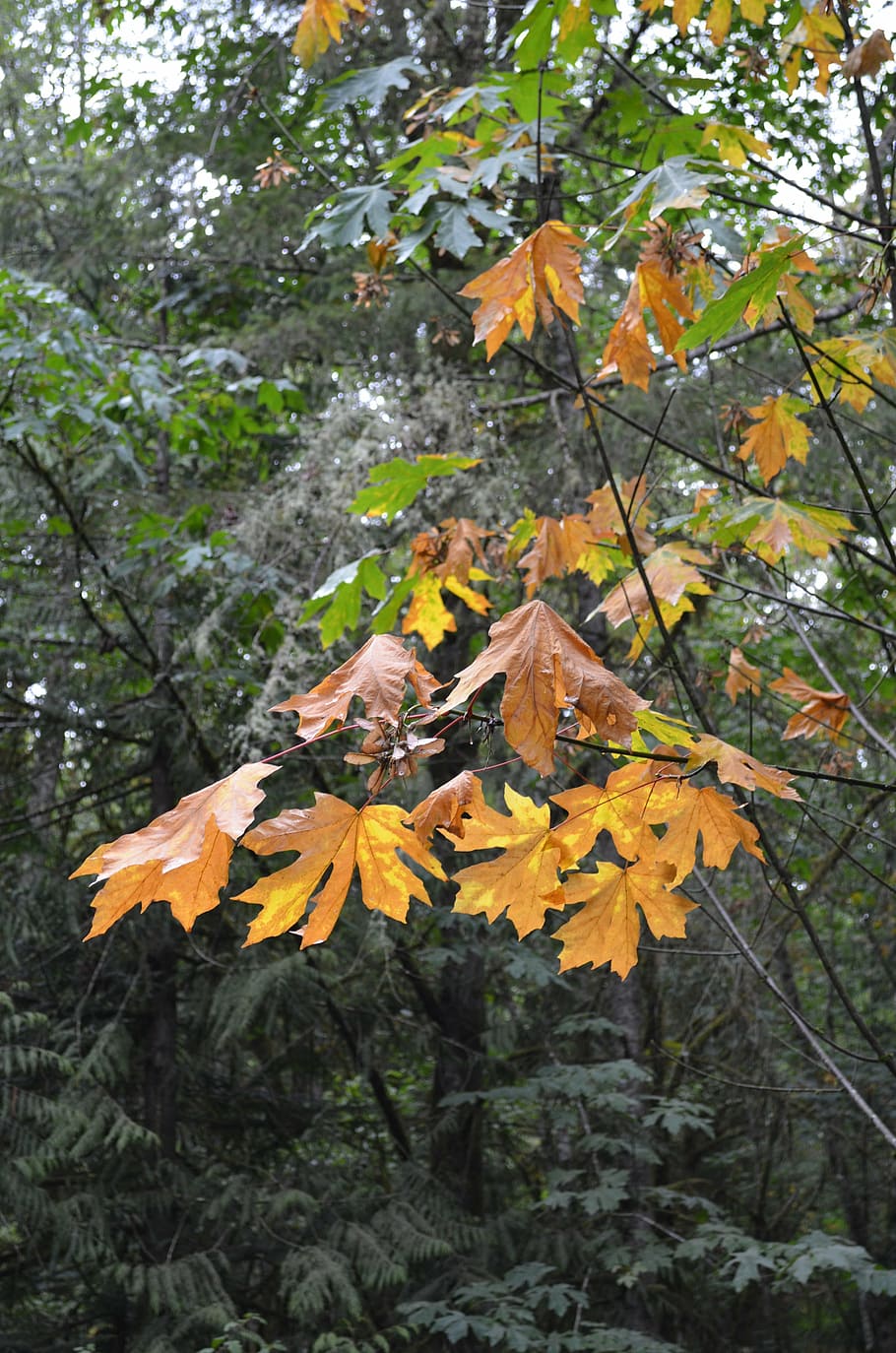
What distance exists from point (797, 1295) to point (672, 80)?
24.6 feet

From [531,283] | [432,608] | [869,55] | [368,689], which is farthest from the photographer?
[432,608]

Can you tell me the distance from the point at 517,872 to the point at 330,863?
29cm

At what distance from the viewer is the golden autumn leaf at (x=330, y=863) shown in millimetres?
1239

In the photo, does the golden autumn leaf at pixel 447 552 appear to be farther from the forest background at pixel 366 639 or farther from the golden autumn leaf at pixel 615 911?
the golden autumn leaf at pixel 615 911

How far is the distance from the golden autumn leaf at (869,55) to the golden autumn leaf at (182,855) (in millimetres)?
1820

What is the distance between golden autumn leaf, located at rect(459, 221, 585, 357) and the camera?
6.25 feet

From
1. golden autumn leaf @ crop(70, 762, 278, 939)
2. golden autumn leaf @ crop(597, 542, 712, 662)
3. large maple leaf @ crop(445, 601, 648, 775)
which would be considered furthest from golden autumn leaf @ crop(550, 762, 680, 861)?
golden autumn leaf @ crop(597, 542, 712, 662)

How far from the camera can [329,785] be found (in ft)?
18.5

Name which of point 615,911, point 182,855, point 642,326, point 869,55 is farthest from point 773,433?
point 182,855

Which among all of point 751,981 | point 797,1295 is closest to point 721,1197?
point 797,1295

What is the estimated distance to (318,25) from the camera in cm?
282

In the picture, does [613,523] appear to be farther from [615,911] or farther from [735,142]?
[615,911]

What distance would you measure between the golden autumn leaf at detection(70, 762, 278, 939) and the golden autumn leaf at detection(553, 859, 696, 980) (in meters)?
0.55

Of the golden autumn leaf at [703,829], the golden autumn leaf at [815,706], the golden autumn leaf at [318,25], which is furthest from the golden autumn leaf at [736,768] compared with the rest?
the golden autumn leaf at [318,25]
